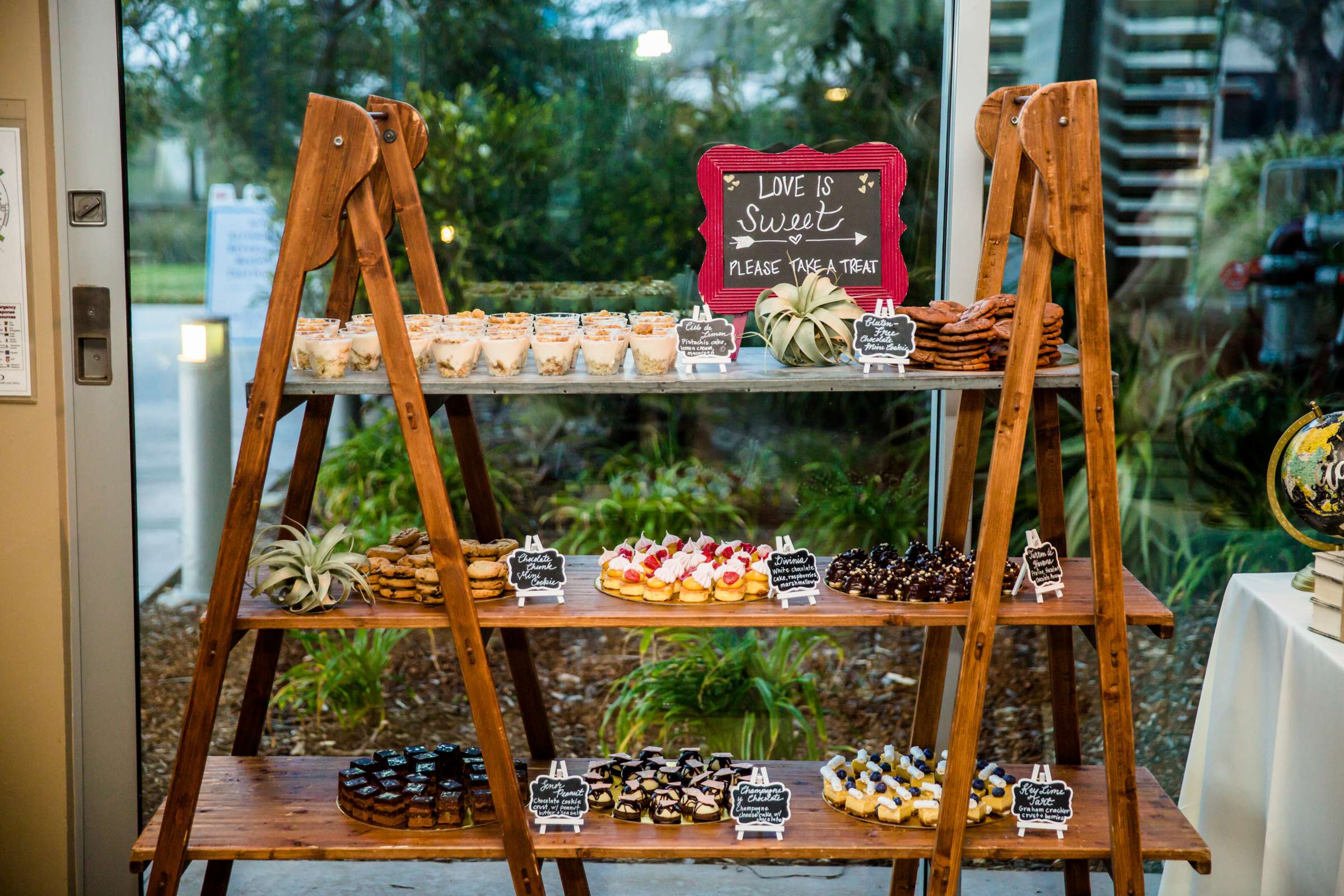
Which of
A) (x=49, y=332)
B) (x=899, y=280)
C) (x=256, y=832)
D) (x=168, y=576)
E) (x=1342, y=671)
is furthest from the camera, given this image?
(x=168, y=576)

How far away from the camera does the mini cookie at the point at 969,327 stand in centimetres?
210

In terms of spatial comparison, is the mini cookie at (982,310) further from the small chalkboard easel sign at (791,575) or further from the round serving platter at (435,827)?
the round serving platter at (435,827)

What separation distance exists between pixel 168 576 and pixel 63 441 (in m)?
0.42

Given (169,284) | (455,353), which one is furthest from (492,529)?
(169,284)

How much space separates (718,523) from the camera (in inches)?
114

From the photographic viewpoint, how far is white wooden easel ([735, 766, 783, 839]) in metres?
2.15

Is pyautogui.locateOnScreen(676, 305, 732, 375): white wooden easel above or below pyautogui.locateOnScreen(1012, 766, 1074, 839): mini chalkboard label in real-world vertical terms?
above

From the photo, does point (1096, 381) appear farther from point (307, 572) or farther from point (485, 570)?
point (307, 572)

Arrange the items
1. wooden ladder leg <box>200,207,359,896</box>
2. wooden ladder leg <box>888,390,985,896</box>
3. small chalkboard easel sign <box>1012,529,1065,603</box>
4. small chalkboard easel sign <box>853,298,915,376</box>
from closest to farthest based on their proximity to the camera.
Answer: small chalkboard easel sign <box>853,298,915,376</box> < small chalkboard easel sign <box>1012,529,1065,603</box> < wooden ladder leg <box>200,207,359,896</box> < wooden ladder leg <box>888,390,985,896</box>

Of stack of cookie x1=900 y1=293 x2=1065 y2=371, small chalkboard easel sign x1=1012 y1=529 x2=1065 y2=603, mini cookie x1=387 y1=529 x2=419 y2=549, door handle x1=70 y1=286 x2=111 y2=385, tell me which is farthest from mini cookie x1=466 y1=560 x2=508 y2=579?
door handle x1=70 y1=286 x2=111 y2=385

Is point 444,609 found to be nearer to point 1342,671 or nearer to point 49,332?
point 49,332

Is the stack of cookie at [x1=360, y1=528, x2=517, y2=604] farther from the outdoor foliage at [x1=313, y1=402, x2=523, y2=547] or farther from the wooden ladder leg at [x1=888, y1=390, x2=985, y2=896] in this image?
the wooden ladder leg at [x1=888, y1=390, x2=985, y2=896]

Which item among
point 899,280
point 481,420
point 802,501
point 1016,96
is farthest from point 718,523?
point 1016,96

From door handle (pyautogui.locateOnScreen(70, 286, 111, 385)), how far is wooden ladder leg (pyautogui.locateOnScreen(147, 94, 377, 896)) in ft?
2.75
